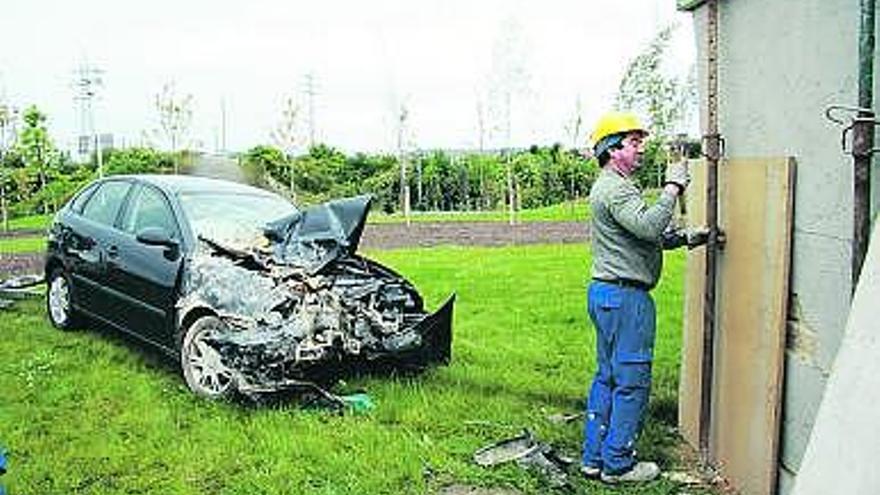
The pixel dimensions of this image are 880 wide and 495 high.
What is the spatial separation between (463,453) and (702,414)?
1347mm

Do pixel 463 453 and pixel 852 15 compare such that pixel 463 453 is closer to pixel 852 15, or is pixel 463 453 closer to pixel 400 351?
pixel 400 351

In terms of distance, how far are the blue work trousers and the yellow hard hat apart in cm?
77

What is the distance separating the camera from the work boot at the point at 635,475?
5.04 metres

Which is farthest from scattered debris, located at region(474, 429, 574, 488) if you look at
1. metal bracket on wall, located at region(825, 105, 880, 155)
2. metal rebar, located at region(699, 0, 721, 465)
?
metal bracket on wall, located at region(825, 105, 880, 155)

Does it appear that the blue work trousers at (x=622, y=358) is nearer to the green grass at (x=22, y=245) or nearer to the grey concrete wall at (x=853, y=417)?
the grey concrete wall at (x=853, y=417)

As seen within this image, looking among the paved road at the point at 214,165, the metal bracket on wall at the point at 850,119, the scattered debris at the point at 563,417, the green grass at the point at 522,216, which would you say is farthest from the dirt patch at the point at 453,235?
the metal bracket on wall at the point at 850,119

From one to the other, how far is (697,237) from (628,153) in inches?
21.9

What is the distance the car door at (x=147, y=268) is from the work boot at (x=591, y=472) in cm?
340

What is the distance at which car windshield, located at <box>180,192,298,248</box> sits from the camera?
287 inches

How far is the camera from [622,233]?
4922mm

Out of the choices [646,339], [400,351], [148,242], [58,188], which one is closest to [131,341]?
[148,242]

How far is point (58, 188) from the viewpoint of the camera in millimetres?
26141

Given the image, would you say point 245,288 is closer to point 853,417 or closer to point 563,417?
point 563,417

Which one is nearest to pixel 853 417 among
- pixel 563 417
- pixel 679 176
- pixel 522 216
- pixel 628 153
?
pixel 679 176
